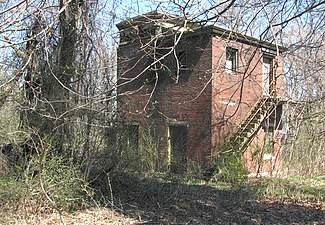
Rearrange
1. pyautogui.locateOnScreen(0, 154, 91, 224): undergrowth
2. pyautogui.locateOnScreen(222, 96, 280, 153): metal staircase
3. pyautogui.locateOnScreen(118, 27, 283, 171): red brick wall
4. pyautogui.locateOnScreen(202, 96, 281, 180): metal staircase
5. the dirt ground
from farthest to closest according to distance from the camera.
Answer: pyautogui.locateOnScreen(118, 27, 283, 171): red brick wall, pyautogui.locateOnScreen(222, 96, 280, 153): metal staircase, pyautogui.locateOnScreen(202, 96, 281, 180): metal staircase, the dirt ground, pyautogui.locateOnScreen(0, 154, 91, 224): undergrowth

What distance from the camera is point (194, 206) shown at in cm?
993

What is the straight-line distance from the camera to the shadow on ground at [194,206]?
8.60 m

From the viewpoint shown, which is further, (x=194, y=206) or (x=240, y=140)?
(x=240, y=140)

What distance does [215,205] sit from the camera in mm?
10125

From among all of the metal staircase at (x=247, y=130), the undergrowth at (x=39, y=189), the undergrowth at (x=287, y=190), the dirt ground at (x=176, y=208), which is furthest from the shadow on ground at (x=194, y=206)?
the metal staircase at (x=247, y=130)

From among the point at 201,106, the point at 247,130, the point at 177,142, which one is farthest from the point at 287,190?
the point at 177,142

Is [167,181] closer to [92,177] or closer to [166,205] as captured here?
[166,205]

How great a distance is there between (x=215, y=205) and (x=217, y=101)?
6.80m

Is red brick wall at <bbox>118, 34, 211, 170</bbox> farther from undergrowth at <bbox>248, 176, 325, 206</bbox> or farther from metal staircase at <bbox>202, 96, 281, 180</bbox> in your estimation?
undergrowth at <bbox>248, 176, 325, 206</bbox>

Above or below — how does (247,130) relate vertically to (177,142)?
above

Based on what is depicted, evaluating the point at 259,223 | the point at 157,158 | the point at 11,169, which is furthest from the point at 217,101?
the point at 11,169

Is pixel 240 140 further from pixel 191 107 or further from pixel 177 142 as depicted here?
pixel 177 142

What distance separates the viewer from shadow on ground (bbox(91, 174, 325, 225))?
860cm

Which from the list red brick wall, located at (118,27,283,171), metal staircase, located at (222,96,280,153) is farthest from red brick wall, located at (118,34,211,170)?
metal staircase, located at (222,96,280,153)
